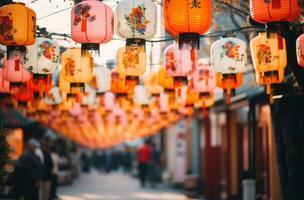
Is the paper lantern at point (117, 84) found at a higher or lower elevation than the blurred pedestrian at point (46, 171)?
higher

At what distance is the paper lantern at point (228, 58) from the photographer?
42.7ft

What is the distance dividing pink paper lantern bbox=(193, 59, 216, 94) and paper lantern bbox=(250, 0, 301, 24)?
6.49 m

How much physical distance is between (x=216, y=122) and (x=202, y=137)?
9.26ft

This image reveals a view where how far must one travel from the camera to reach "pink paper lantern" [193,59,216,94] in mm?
16625

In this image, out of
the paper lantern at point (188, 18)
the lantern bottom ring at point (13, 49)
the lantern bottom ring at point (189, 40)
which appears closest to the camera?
the paper lantern at point (188, 18)

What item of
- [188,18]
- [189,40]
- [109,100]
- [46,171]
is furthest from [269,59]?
[46,171]

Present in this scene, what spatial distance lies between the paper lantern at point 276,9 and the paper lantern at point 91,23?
8.64 ft

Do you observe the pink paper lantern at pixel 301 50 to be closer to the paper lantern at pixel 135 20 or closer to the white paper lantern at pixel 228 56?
the white paper lantern at pixel 228 56

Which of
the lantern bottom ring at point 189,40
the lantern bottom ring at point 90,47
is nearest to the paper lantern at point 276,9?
the lantern bottom ring at point 189,40

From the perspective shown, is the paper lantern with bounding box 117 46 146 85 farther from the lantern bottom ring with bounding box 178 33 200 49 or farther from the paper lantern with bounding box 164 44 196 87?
the lantern bottom ring with bounding box 178 33 200 49

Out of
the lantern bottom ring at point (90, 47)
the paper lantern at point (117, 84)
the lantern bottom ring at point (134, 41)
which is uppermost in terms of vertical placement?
the lantern bottom ring at point (134, 41)

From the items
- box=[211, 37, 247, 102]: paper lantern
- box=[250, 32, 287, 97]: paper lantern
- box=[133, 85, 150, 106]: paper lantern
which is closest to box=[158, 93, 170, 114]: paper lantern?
box=[133, 85, 150, 106]: paper lantern

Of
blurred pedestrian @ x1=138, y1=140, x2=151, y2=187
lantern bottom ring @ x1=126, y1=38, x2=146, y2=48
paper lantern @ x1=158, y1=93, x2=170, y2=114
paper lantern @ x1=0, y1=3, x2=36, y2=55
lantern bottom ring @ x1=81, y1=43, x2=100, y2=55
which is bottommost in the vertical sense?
blurred pedestrian @ x1=138, y1=140, x2=151, y2=187

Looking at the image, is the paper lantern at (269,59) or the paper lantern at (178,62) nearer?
the paper lantern at (269,59)
